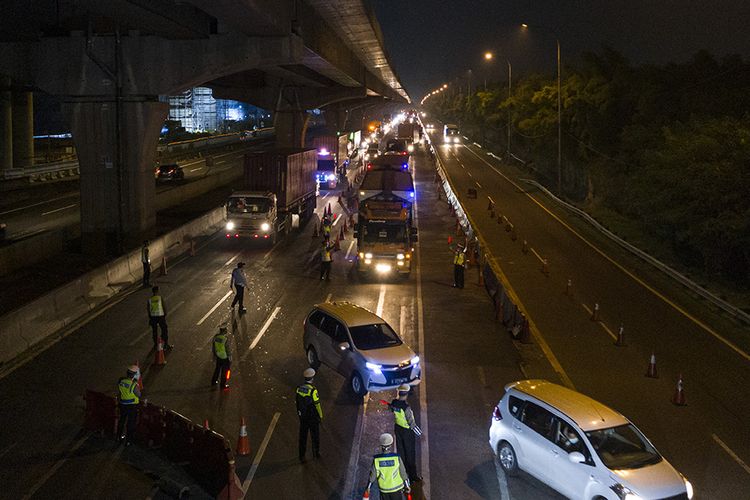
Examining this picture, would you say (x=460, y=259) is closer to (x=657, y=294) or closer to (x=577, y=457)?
(x=657, y=294)

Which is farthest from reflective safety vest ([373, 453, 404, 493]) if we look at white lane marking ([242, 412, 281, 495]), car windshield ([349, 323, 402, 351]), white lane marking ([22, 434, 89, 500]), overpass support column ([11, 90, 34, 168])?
overpass support column ([11, 90, 34, 168])

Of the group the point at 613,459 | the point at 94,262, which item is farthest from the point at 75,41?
the point at 613,459

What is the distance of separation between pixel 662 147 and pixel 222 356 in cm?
3316

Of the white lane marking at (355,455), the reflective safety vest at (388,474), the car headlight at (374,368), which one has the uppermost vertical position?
the reflective safety vest at (388,474)

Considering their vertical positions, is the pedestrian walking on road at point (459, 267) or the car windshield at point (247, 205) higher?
the car windshield at point (247, 205)

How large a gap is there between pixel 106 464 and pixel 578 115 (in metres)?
56.0

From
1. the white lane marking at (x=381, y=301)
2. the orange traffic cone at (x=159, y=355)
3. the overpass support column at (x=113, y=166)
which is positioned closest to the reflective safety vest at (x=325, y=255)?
Result: the white lane marking at (x=381, y=301)

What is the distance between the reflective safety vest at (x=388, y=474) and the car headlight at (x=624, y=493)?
3.04 meters

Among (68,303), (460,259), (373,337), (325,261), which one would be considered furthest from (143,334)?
(460,259)

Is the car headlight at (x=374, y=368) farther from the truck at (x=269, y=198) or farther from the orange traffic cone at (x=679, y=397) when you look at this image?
the truck at (x=269, y=198)

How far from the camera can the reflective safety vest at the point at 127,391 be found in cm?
1224

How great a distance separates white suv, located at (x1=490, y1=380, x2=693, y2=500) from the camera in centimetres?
979

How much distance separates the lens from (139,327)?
2022cm

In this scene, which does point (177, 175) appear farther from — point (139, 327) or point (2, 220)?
point (139, 327)
